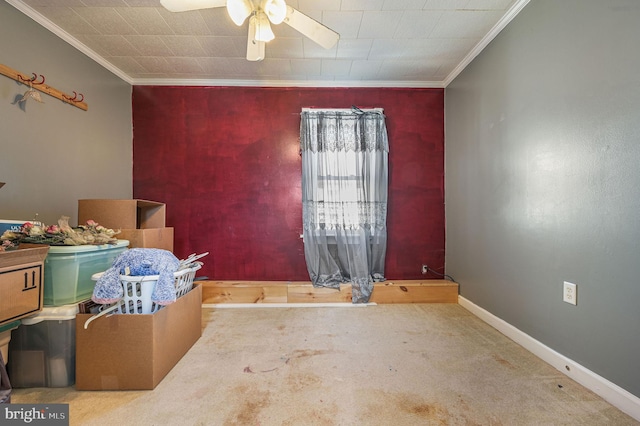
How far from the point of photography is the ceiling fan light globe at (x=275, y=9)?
1315 millimetres

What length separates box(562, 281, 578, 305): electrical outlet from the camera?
1.43 meters

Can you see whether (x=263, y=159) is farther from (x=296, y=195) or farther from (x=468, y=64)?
(x=468, y=64)

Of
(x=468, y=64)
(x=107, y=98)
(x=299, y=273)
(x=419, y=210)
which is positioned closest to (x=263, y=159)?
(x=299, y=273)

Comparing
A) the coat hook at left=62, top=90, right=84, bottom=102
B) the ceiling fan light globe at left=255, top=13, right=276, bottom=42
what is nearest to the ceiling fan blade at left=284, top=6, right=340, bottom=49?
the ceiling fan light globe at left=255, top=13, right=276, bottom=42

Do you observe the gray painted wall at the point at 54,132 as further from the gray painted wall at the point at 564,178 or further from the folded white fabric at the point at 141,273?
the gray painted wall at the point at 564,178

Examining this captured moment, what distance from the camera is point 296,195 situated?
2896 mm

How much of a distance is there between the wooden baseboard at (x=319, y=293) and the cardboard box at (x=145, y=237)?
65cm

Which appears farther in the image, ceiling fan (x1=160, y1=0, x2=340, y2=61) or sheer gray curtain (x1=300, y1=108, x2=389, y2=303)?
sheer gray curtain (x1=300, y1=108, x2=389, y2=303)

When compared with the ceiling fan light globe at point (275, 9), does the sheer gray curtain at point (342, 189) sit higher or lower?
lower

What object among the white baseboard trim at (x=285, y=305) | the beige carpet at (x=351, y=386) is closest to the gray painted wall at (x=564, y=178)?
the beige carpet at (x=351, y=386)

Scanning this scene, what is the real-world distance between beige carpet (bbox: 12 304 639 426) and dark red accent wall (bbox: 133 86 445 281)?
977mm

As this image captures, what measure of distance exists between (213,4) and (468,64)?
224cm

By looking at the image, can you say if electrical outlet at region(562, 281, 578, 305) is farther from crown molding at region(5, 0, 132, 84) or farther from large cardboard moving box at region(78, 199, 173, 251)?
crown molding at region(5, 0, 132, 84)

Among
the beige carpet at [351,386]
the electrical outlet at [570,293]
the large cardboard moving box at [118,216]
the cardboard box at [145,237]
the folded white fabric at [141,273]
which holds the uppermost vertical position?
the large cardboard moving box at [118,216]
